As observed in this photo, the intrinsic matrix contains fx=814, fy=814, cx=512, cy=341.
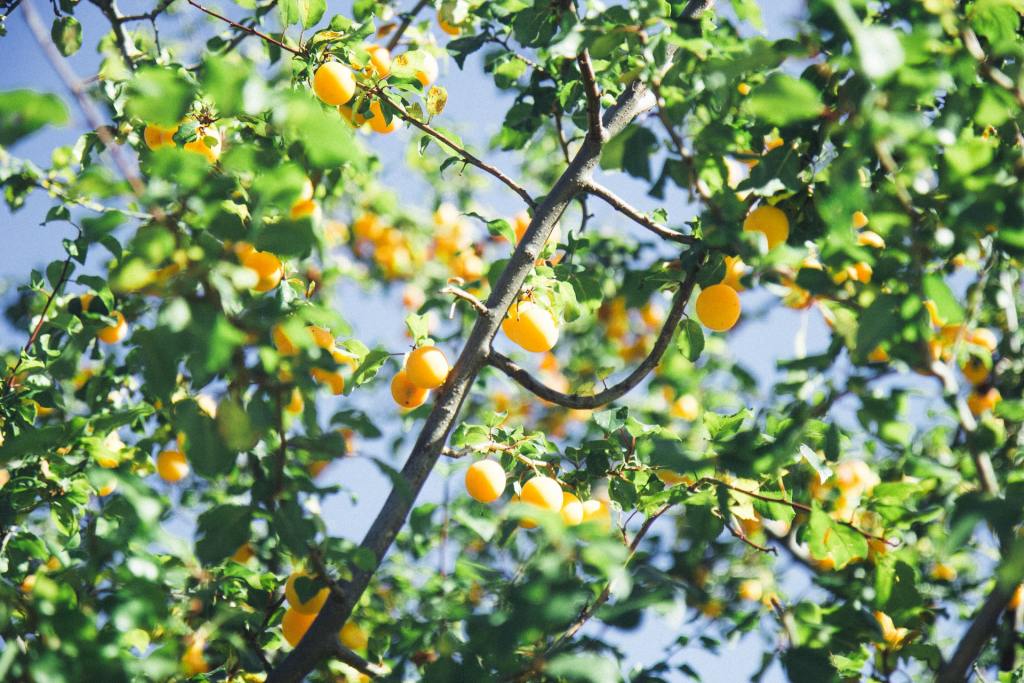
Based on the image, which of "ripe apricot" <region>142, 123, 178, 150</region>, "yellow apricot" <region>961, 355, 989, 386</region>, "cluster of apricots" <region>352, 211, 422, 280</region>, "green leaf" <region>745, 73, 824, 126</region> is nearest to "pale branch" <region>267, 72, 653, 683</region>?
"green leaf" <region>745, 73, 824, 126</region>

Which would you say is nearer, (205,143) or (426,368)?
(426,368)

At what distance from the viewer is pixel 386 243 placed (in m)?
5.24

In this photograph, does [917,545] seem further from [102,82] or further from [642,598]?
[102,82]

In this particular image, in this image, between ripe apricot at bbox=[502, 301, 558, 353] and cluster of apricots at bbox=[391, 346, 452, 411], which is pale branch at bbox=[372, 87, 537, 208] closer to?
ripe apricot at bbox=[502, 301, 558, 353]

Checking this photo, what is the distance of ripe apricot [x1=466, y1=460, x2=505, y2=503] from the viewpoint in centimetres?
185

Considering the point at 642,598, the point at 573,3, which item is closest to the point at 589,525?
the point at 642,598

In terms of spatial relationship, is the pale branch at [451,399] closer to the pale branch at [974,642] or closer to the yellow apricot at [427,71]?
the yellow apricot at [427,71]

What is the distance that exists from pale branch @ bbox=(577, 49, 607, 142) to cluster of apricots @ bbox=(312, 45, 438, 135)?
553 mm

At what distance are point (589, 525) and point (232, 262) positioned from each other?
0.63m

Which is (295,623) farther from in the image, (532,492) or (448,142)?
(448,142)

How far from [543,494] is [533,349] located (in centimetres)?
40

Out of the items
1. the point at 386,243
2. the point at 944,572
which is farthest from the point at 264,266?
the point at 386,243

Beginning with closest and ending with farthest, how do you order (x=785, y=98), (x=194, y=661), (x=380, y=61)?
(x=785, y=98), (x=194, y=661), (x=380, y=61)

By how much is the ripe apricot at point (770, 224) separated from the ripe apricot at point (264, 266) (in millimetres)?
1024
